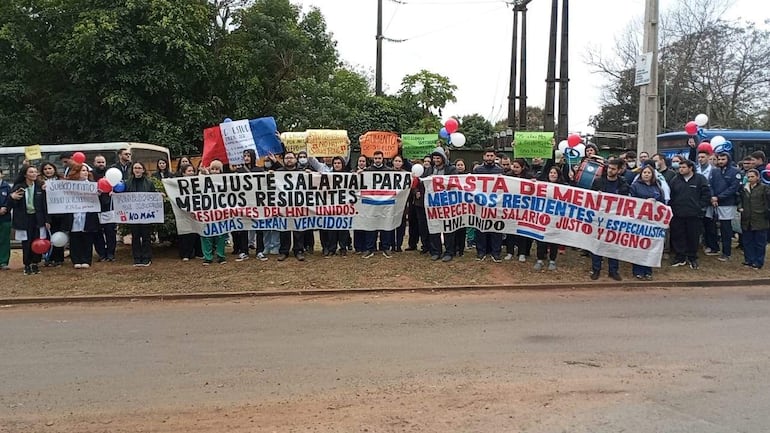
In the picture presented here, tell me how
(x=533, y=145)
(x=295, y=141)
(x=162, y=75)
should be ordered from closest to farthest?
(x=533, y=145) < (x=295, y=141) < (x=162, y=75)

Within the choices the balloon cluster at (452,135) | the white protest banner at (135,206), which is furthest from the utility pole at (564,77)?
the white protest banner at (135,206)

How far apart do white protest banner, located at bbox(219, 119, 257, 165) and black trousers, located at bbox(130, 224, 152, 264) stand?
6.34ft

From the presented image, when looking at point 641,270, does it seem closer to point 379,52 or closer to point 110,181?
point 110,181

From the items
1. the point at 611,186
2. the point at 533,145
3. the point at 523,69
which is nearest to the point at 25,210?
the point at 533,145

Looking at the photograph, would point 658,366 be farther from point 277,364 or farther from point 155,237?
point 155,237

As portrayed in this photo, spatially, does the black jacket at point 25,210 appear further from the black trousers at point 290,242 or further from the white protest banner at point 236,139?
the black trousers at point 290,242

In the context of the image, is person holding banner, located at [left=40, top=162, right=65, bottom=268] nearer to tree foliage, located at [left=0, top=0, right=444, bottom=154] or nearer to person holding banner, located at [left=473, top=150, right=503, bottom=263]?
person holding banner, located at [left=473, top=150, right=503, bottom=263]

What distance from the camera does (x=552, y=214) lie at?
10.3 m

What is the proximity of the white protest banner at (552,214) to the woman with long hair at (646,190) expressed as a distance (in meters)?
0.14

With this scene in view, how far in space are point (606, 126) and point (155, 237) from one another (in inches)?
1489

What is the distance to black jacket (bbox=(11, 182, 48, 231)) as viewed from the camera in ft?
33.5

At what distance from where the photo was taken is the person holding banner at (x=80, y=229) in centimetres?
1039

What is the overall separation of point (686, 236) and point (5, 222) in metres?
11.5

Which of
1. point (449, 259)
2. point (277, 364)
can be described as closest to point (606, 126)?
point (449, 259)
